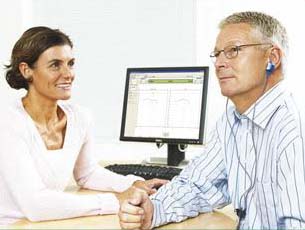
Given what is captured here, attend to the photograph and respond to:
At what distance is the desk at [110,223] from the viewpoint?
4.36 feet

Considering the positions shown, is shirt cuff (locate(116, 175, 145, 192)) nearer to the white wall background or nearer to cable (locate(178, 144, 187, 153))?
cable (locate(178, 144, 187, 153))

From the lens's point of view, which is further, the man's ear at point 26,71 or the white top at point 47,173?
the man's ear at point 26,71

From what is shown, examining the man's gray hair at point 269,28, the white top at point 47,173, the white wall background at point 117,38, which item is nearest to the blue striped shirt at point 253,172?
the man's gray hair at point 269,28

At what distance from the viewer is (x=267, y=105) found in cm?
133

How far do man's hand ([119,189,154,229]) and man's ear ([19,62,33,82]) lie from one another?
0.77 m

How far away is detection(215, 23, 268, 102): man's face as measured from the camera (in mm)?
1353

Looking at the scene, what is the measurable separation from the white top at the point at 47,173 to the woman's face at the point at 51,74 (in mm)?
102

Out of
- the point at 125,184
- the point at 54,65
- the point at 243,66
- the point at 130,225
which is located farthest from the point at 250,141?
the point at 54,65

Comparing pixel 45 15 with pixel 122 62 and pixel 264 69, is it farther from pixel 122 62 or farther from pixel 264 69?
pixel 264 69

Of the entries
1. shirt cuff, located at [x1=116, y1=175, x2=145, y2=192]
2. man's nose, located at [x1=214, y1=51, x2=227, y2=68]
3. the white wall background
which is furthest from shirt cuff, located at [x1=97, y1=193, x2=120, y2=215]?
the white wall background

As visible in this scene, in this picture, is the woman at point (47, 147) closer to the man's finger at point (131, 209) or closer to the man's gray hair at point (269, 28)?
the man's finger at point (131, 209)

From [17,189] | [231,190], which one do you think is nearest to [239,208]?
[231,190]

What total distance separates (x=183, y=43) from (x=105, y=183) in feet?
3.51

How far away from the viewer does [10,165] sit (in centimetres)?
148
